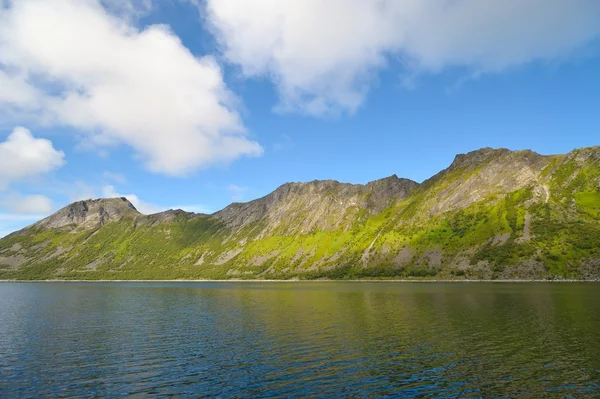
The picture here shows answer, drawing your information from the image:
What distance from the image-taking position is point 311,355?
150ft

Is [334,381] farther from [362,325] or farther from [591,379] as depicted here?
[362,325]

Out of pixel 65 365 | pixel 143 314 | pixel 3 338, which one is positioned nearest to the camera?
pixel 65 365

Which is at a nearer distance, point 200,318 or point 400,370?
point 400,370

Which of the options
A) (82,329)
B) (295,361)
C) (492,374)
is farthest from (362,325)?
(82,329)

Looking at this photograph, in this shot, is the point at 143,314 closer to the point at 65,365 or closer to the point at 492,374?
the point at 65,365

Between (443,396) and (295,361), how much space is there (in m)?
17.0

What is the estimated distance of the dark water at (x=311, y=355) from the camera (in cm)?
3362

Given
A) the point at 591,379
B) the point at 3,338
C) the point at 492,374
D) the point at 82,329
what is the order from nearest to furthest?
the point at 591,379 < the point at 492,374 < the point at 3,338 < the point at 82,329

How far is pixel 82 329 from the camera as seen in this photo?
67500 mm

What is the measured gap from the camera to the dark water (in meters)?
33.6

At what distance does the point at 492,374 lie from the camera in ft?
121

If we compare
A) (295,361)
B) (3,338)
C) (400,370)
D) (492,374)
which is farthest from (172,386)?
(3,338)

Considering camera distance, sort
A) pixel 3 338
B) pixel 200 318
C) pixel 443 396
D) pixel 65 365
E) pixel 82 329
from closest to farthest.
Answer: pixel 443 396, pixel 65 365, pixel 3 338, pixel 82 329, pixel 200 318

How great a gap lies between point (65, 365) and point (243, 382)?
21742mm
